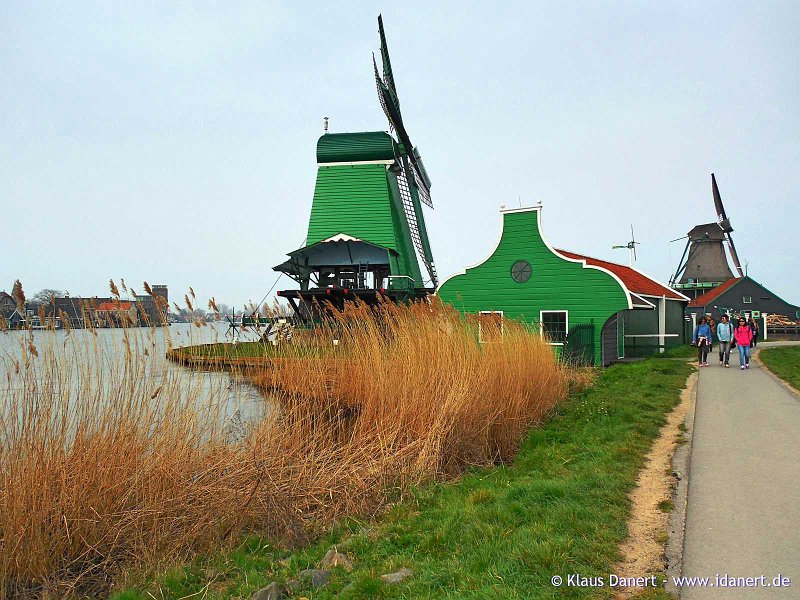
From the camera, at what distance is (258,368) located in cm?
691

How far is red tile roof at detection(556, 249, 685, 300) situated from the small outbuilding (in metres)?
0.08

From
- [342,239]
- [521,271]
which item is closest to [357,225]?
[342,239]

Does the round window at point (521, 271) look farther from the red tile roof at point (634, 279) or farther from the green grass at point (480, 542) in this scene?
the green grass at point (480, 542)

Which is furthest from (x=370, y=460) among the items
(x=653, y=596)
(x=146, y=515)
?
(x=653, y=596)

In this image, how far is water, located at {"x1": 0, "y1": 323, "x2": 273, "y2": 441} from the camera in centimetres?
432

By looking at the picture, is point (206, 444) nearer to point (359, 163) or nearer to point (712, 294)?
point (359, 163)

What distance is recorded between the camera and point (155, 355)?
4867mm

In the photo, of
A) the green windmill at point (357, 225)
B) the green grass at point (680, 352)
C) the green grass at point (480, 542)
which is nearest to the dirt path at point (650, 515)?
the green grass at point (480, 542)

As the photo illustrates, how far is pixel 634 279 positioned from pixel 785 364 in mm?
6099

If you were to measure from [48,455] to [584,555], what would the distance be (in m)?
3.70

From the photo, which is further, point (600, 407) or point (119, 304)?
point (600, 407)

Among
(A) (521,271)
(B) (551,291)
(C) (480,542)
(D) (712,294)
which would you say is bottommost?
(C) (480,542)

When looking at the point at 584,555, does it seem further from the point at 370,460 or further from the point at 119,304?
the point at 119,304

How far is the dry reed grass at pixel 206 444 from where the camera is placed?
13.4ft
